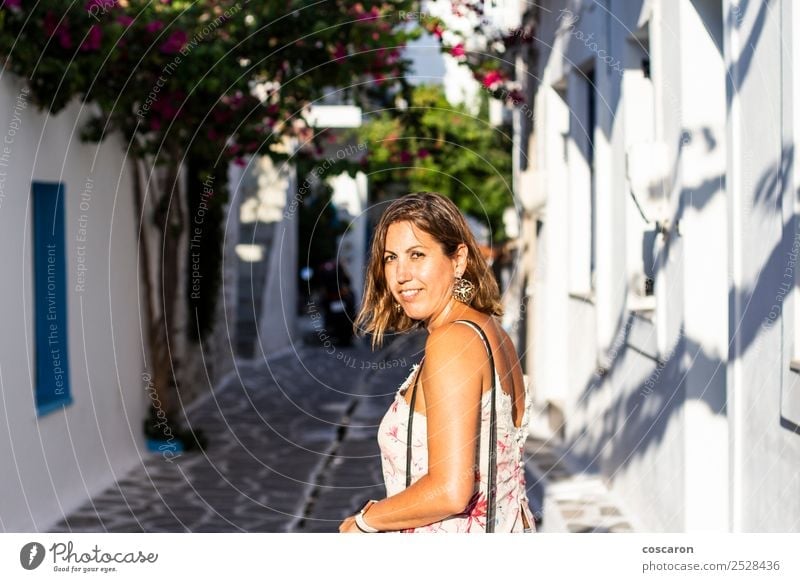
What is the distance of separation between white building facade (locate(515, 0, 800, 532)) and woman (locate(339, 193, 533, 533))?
1641 millimetres

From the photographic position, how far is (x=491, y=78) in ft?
35.3

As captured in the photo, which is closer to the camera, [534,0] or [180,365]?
[534,0]

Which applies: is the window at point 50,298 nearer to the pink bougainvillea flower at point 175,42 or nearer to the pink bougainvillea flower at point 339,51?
the pink bougainvillea flower at point 175,42

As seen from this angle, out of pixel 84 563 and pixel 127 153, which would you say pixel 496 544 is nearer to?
pixel 84 563

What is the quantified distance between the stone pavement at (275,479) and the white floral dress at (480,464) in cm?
371

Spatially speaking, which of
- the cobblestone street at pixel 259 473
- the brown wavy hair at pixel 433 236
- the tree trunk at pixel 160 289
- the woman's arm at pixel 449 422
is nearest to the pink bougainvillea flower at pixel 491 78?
the cobblestone street at pixel 259 473

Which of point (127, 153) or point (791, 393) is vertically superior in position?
point (127, 153)

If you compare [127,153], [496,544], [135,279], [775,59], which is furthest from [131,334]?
[496,544]

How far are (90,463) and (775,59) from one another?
18.5 feet

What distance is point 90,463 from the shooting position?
28.2 feet

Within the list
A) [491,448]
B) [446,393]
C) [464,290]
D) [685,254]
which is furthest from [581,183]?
[446,393]

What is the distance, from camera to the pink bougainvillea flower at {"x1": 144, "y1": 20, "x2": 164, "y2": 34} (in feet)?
A: 26.1

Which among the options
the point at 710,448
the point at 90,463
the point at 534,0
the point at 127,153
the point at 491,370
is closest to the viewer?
the point at 491,370

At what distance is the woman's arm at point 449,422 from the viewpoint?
255cm
